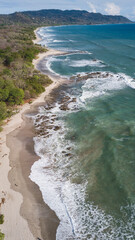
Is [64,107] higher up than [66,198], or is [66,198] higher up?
[64,107]

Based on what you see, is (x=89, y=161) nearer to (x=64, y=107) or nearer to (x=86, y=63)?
(x=64, y=107)

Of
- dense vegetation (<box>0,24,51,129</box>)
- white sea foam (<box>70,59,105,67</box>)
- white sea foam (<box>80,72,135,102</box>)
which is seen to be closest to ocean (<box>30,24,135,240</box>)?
white sea foam (<box>80,72,135,102</box>)

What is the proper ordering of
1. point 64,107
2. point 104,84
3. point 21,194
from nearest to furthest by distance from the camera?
point 21,194, point 64,107, point 104,84

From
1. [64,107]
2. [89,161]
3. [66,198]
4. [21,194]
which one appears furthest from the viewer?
[64,107]

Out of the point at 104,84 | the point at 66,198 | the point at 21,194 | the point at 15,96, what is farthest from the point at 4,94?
the point at 104,84

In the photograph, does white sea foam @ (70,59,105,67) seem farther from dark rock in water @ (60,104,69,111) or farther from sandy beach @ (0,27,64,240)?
sandy beach @ (0,27,64,240)

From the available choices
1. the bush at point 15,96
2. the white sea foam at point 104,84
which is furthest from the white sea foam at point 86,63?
the bush at point 15,96

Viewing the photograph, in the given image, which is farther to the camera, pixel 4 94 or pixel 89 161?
pixel 4 94

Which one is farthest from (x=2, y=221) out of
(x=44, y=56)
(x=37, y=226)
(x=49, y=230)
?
(x=44, y=56)
